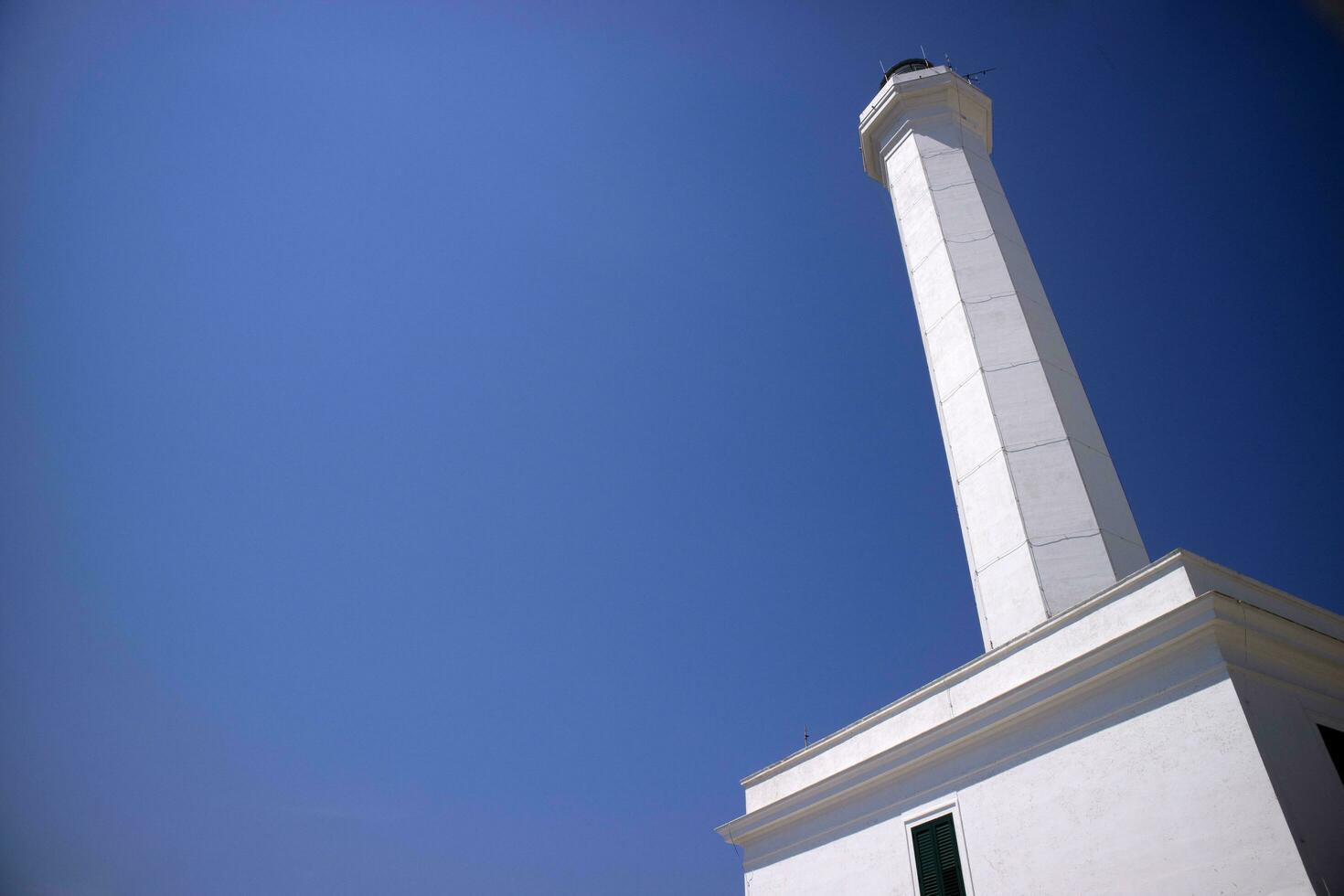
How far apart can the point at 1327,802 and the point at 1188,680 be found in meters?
1.79

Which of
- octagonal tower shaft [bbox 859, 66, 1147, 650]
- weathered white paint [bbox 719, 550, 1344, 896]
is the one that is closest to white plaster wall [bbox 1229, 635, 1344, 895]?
weathered white paint [bbox 719, 550, 1344, 896]

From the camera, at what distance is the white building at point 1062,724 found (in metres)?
8.83

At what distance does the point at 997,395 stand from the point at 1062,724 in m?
7.69

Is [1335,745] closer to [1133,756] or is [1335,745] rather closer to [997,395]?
[1133,756]

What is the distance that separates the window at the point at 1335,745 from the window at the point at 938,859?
4.46m

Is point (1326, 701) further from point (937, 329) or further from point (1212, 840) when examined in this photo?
point (937, 329)

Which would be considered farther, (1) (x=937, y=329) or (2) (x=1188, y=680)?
(1) (x=937, y=329)

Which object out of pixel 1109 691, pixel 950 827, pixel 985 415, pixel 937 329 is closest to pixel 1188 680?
pixel 1109 691

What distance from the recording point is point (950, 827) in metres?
11.4

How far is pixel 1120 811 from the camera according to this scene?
952 cm

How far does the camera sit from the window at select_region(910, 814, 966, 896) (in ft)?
36.3

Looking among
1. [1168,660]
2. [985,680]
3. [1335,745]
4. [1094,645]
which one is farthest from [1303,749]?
[985,680]

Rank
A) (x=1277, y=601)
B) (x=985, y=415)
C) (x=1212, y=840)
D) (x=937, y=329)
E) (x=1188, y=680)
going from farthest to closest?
1. (x=937, y=329)
2. (x=985, y=415)
3. (x=1277, y=601)
4. (x=1188, y=680)
5. (x=1212, y=840)

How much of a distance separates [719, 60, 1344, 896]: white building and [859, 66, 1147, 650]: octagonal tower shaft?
2.0 inches
